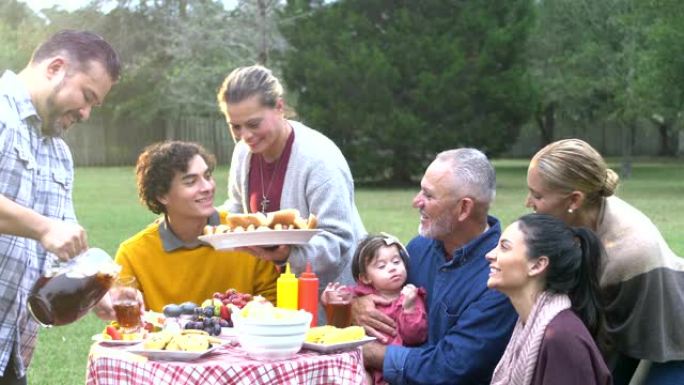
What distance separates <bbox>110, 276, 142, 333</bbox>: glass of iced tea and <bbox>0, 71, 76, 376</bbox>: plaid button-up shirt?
0.36 m

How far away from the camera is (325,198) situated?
4.48 meters

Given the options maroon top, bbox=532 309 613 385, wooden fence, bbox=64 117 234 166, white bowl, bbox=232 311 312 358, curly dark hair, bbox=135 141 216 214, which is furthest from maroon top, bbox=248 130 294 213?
wooden fence, bbox=64 117 234 166

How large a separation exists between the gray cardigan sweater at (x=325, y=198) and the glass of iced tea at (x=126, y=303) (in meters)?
0.90

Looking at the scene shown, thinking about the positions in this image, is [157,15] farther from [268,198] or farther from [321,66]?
[268,198]

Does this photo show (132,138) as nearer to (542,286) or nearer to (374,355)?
(374,355)

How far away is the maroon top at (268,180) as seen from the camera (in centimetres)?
462

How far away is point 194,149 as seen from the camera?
4.50 m

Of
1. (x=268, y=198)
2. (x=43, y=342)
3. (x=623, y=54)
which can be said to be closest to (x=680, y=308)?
(x=268, y=198)

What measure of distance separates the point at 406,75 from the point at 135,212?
10.2m

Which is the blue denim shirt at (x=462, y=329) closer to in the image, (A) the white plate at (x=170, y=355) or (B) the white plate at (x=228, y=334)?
(B) the white plate at (x=228, y=334)

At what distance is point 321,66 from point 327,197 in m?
21.3

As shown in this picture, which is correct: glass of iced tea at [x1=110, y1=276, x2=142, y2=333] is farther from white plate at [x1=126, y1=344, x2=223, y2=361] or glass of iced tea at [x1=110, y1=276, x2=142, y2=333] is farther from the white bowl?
the white bowl

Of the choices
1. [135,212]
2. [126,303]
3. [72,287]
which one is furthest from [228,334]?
[135,212]

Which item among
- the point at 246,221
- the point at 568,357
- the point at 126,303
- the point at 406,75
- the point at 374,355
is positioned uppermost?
the point at 246,221
